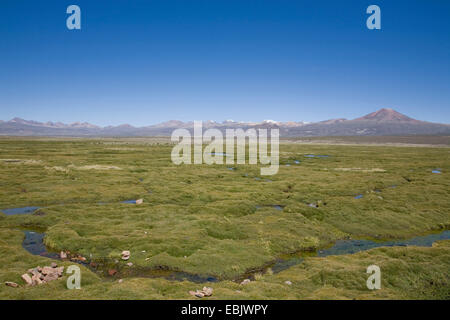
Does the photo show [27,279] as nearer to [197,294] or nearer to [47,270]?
[47,270]

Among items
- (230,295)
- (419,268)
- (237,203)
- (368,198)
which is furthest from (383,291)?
(368,198)

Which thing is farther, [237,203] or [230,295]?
[237,203]
